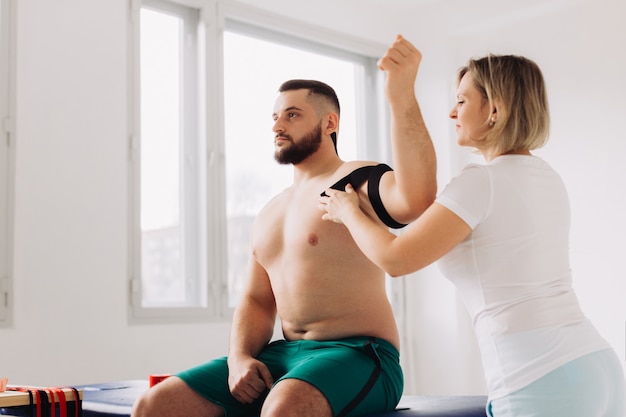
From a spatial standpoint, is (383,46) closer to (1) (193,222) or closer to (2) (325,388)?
(1) (193,222)

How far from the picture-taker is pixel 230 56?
4266mm

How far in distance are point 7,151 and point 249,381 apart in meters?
1.76

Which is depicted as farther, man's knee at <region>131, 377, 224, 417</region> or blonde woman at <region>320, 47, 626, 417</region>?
man's knee at <region>131, 377, 224, 417</region>

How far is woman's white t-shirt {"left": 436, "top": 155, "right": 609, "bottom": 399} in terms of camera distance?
130 cm

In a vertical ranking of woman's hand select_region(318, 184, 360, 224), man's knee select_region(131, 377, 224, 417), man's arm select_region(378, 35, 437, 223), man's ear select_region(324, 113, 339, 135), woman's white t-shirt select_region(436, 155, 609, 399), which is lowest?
man's knee select_region(131, 377, 224, 417)

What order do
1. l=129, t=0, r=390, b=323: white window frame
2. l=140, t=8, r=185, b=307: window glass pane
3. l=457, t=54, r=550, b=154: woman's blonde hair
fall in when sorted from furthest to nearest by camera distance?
l=140, t=8, r=185, b=307: window glass pane → l=129, t=0, r=390, b=323: white window frame → l=457, t=54, r=550, b=154: woman's blonde hair

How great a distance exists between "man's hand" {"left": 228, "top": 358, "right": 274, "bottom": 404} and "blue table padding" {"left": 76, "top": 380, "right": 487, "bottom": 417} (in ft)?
0.95

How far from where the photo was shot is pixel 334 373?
175 cm

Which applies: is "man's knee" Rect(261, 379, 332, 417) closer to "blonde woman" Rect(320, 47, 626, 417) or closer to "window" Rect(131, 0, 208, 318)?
"blonde woman" Rect(320, 47, 626, 417)

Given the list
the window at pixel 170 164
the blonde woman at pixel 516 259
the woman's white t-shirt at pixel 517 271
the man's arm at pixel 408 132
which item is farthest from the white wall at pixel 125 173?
the woman's white t-shirt at pixel 517 271

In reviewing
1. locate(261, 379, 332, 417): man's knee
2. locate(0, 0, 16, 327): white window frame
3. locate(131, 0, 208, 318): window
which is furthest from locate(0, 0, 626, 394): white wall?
locate(261, 379, 332, 417): man's knee

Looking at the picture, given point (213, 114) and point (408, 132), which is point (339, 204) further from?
point (213, 114)

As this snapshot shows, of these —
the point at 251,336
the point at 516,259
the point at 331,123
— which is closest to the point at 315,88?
the point at 331,123

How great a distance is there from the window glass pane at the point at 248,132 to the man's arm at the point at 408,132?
2.51 m
